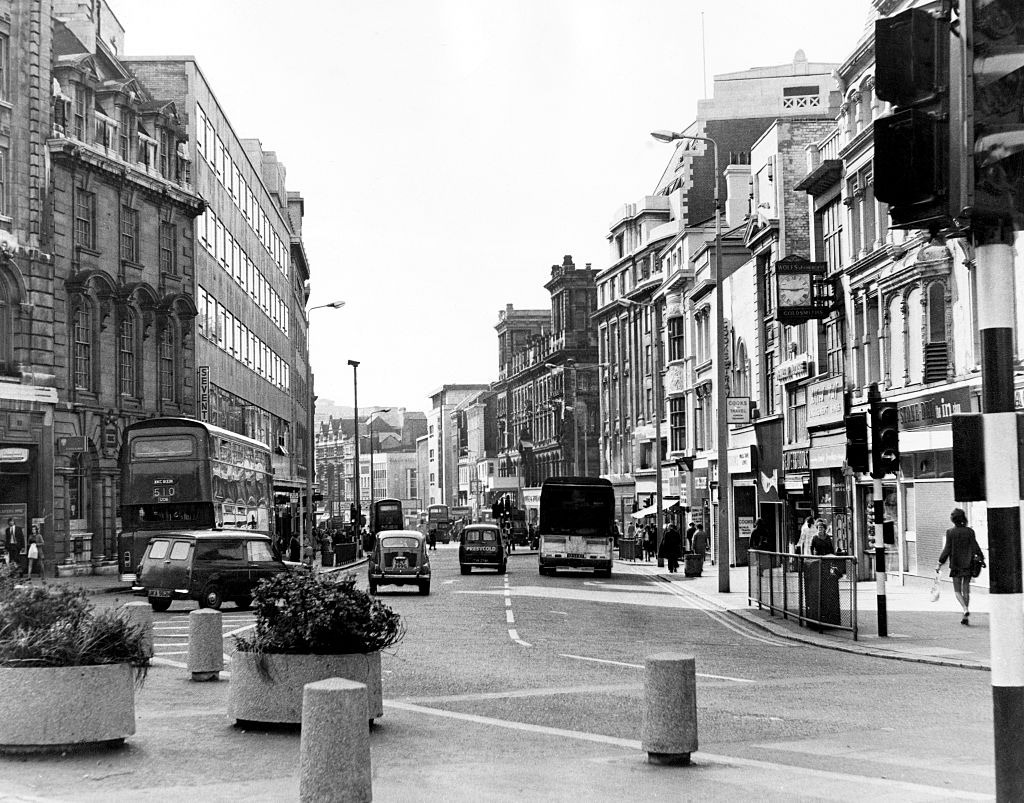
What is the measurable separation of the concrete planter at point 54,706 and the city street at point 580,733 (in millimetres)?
173

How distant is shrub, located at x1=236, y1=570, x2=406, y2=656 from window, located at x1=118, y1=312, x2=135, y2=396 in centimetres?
4004

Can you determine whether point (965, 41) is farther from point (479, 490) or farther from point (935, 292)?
point (479, 490)

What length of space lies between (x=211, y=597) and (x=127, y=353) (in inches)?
950

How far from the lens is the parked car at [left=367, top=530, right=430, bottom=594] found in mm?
35625

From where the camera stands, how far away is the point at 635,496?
92.1 meters

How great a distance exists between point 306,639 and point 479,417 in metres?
159

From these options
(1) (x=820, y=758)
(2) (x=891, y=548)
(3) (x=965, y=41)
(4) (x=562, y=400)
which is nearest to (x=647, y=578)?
(2) (x=891, y=548)

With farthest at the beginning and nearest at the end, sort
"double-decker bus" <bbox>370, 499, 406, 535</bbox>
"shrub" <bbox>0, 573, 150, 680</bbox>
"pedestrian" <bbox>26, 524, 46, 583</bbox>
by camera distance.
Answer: "double-decker bus" <bbox>370, 499, 406, 535</bbox> → "pedestrian" <bbox>26, 524, 46, 583</bbox> → "shrub" <bbox>0, 573, 150, 680</bbox>

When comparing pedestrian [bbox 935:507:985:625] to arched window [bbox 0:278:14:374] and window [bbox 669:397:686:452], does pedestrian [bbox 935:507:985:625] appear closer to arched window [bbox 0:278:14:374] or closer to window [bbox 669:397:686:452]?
arched window [bbox 0:278:14:374]

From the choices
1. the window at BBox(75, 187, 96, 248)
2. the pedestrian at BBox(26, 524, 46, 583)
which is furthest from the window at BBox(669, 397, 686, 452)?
the pedestrian at BBox(26, 524, 46, 583)

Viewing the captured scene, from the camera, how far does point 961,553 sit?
22828mm

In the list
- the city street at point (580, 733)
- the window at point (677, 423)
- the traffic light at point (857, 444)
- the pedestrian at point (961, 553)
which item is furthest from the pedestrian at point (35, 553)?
the window at point (677, 423)

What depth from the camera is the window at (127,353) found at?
4947 cm

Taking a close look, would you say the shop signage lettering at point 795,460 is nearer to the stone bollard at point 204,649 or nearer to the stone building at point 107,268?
the stone building at point 107,268
